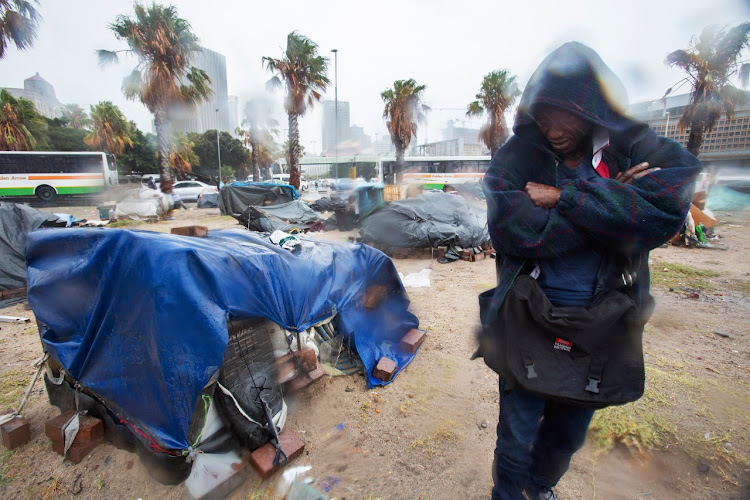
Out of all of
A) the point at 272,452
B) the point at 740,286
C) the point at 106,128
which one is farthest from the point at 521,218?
the point at 106,128

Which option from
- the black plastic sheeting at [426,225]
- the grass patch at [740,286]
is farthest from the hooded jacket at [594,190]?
the black plastic sheeting at [426,225]

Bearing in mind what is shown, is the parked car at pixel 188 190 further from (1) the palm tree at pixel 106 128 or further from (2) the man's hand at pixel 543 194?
(2) the man's hand at pixel 543 194

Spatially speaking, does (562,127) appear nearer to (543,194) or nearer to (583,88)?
(583,88)

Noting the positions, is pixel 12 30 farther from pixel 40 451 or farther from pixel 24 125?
pixel 40 451

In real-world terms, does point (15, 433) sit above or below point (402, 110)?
below

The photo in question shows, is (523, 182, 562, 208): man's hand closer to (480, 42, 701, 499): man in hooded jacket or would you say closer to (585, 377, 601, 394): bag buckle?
(480, 42, 701, 499): man in hooded jacket

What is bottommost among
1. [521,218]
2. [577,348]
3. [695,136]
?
[577,348]

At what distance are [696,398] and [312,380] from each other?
2.63m

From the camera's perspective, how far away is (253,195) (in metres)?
12.0

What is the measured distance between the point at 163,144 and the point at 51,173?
7.37 metres

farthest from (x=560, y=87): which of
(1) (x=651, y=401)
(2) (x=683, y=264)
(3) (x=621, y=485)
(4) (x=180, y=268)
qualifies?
(2) (x=683, y=264)

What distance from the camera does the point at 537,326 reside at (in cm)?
116

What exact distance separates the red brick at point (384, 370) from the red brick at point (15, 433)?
7.49 feet

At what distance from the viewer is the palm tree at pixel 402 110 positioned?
74.4ft
